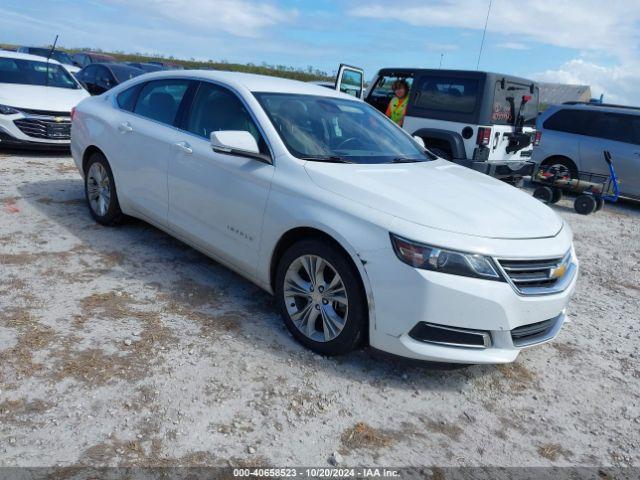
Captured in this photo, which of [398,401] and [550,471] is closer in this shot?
[550,471]

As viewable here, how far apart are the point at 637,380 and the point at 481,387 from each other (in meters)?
1.18

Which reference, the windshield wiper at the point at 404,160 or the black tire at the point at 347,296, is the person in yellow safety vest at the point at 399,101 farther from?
the black tire at the point at 347,296

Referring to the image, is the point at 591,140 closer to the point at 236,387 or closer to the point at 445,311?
the point at 445,311

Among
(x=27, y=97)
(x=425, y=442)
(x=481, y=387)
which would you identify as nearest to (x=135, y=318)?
(x=425, y=442)

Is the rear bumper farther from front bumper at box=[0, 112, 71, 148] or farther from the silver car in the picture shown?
the silver car

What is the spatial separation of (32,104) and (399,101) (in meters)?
5.93

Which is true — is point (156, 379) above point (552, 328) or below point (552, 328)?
below

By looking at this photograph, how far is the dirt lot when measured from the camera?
8.47 feet

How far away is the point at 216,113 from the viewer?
416 cm

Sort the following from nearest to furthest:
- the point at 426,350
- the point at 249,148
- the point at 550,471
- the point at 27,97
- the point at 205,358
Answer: the point at 550,471 < the point at 426,350 < the point at 205,358 < the point at 249,148 < the point at 27,97

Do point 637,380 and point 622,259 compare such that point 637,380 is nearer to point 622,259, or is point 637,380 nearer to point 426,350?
point 426,350

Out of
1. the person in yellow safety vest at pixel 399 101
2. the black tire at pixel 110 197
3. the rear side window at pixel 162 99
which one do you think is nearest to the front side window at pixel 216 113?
the rear side window at pixel 162 99

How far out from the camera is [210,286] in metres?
4.32

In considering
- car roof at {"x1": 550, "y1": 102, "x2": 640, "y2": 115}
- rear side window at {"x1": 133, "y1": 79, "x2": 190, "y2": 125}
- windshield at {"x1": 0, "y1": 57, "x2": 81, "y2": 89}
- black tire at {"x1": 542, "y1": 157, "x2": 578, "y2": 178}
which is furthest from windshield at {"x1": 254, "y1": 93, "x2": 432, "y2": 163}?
car roof at {"x1": 550, "y1": 102, "x2": 640, "y2": 115}
